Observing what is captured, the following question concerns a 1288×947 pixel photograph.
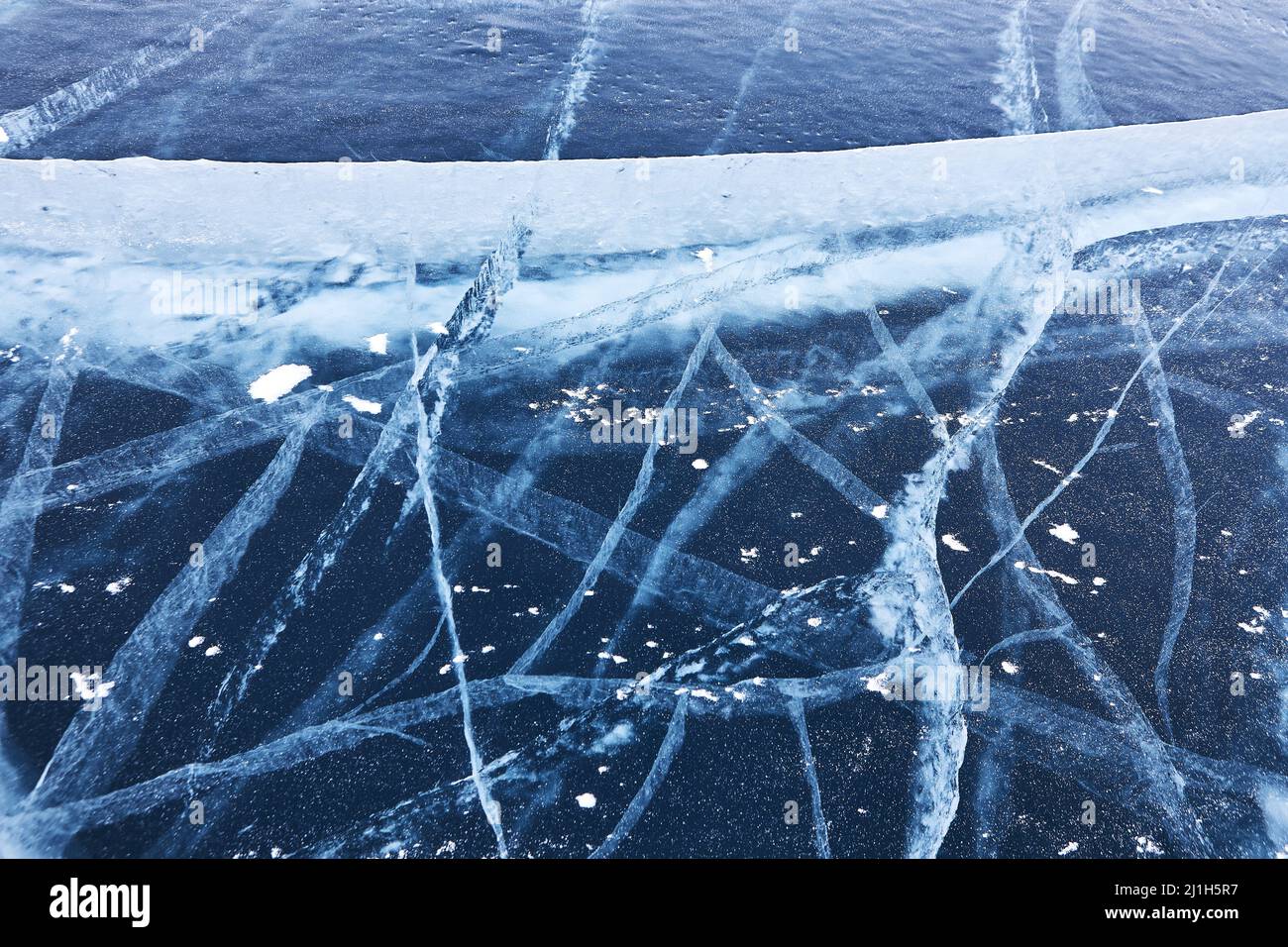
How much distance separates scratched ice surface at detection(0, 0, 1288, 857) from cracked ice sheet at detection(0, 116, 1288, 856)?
1cm

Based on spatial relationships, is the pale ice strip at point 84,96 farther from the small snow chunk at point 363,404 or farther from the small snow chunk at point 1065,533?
the small snow chunk at point 1065,533

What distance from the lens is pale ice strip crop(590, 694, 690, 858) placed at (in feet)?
5.63

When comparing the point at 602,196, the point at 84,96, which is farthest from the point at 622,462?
the point at 84,96

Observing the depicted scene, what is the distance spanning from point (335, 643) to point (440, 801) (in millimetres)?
486

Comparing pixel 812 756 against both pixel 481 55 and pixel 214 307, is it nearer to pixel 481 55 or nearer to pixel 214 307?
pixel 214 307

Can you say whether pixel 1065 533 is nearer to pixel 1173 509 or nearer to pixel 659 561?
pixel 1173 509

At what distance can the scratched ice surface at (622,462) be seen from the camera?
1.82 metres

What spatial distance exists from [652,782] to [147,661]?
3.93 ft

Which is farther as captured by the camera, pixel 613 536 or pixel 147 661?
pixel 613 536

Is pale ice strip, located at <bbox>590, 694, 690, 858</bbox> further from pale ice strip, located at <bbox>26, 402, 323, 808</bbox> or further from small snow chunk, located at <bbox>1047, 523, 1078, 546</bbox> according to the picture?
small snow chunk, located at <bbox>1047, 523, 1078, 546</bbox>

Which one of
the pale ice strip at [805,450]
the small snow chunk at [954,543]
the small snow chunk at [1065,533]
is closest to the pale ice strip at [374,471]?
the pale ice strip at [805,450]

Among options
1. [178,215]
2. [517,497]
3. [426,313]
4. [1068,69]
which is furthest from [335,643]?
[1068,69]

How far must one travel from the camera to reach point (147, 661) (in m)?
1.94

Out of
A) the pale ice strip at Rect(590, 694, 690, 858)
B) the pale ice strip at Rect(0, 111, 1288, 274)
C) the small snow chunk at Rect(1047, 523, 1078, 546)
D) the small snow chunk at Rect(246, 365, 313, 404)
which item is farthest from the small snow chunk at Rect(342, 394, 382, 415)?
the small snow chunk at Rect(1047, 523, 1078, 546)
